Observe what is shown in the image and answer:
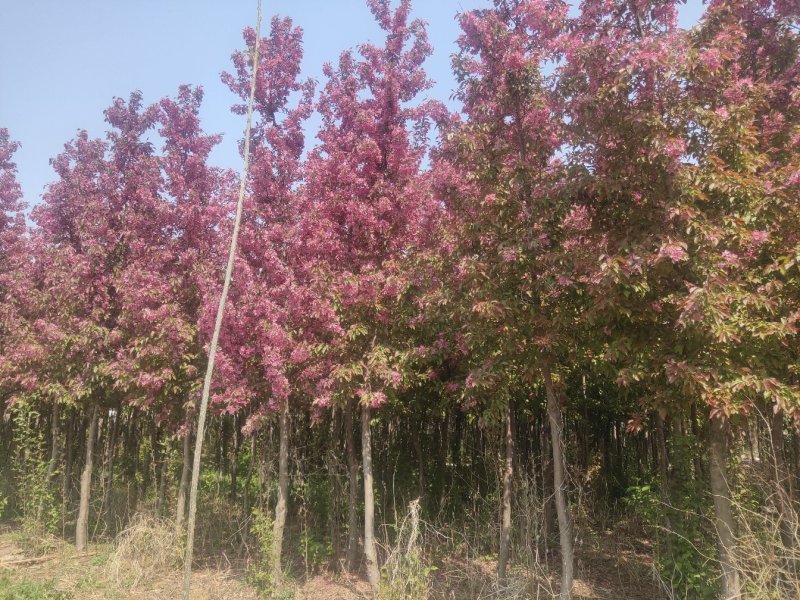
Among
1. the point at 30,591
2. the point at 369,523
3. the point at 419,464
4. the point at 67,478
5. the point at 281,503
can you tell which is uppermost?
the point at 419,464

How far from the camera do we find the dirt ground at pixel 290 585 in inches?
297

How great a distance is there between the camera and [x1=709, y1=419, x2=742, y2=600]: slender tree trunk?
5.25 m

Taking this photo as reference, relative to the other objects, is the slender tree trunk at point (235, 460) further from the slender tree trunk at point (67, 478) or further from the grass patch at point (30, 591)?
the grass patch at point (30, 591)

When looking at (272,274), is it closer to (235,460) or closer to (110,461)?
(235,460)

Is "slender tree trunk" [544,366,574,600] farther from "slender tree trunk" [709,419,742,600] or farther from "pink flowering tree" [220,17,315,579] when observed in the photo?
"pink flowering tree" [220,17,315,579]

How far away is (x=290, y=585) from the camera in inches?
313

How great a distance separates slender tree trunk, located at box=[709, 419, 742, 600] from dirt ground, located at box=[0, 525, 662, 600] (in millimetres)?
2132

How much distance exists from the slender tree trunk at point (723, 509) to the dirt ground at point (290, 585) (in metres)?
2.13

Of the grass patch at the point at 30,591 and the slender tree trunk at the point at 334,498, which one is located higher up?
the slender tree trunk at the point at 334,498

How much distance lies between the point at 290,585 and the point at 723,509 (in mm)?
5594

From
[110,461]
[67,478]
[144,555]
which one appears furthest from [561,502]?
[67,478]

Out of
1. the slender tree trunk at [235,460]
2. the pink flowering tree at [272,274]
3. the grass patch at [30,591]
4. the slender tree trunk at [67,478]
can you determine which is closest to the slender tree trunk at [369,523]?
the pink flowering tree at [272,274]

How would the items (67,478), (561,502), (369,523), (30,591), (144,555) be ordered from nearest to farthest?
(561,502) < (30,591) < (369,523) < (144,555) < (67,478)

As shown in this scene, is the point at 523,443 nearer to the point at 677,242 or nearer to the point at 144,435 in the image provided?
the point at 677,242
